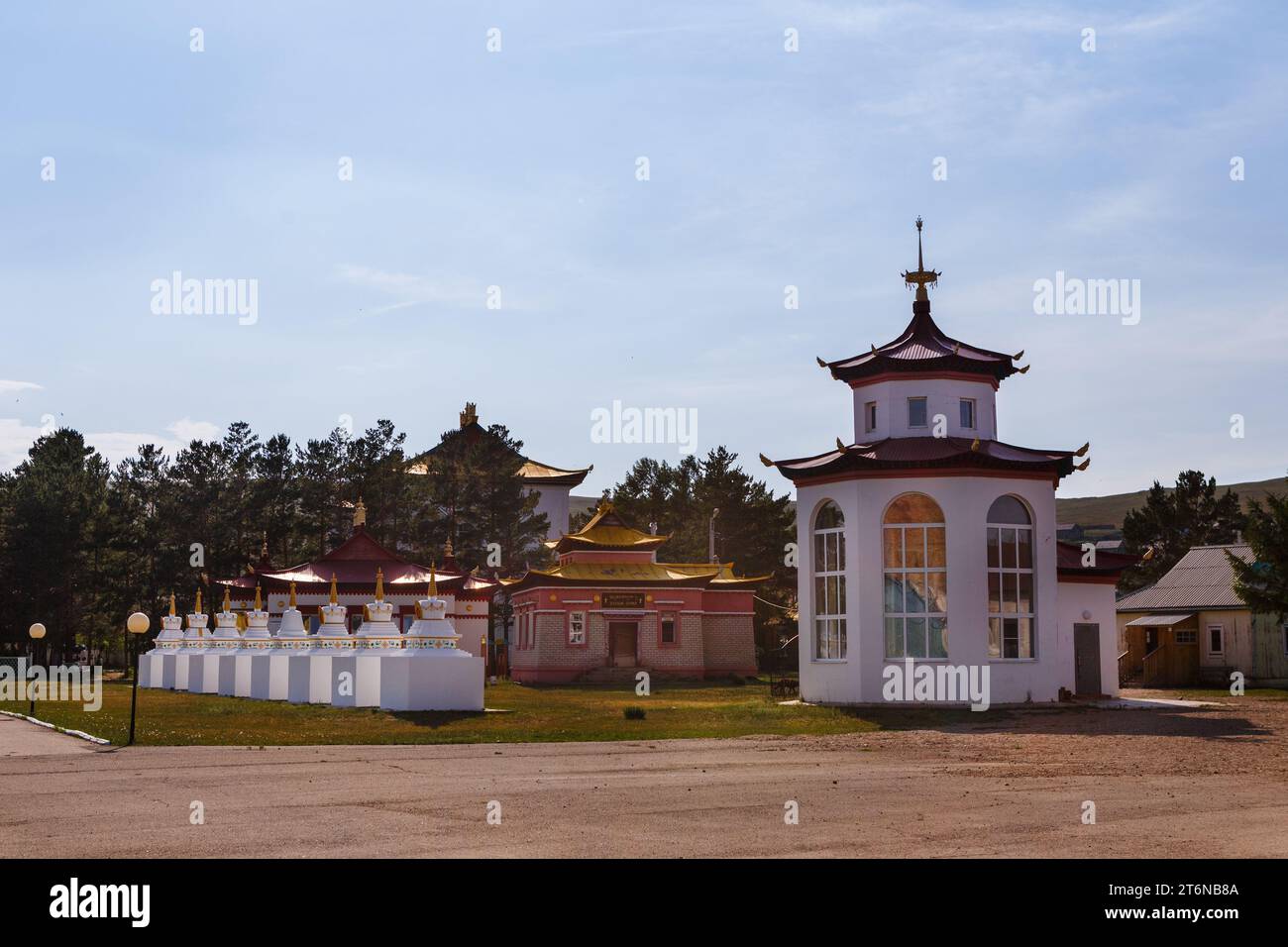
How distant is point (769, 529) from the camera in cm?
9050

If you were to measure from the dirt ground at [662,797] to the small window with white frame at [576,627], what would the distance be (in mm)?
33908

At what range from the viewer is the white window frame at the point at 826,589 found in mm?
34125

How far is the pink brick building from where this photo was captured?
57.7 m

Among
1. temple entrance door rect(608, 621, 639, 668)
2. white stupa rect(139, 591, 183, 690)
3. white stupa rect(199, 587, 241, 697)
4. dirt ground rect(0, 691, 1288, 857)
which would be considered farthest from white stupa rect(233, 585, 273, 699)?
temple entrance door rect(608, 621, 639, 668)

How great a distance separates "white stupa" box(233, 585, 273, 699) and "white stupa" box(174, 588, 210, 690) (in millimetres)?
4210

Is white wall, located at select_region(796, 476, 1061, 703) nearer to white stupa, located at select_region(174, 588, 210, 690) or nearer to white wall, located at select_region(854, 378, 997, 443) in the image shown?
white wall, located at select_region(854, 378, 997, 443)

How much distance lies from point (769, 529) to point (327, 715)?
2506 inches

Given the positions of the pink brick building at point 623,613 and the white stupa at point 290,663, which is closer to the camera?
the white stupa at point 290,663

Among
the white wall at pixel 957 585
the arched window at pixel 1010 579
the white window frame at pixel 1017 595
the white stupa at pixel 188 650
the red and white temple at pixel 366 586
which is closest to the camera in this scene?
the white wall at pixel 957 585

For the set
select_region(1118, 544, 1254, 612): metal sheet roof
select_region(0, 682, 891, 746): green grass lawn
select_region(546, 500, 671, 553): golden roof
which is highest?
select_region(546, 500, 671, 553): golden roof

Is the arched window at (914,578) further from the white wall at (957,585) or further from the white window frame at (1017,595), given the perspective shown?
the white window frame at (1017,595)

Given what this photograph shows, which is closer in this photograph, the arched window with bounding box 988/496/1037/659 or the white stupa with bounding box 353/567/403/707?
the white stupa with bounding box 353/567/403/707

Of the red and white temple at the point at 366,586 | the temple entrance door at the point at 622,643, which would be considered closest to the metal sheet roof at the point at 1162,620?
the temple entrance door at the point at 622,643
